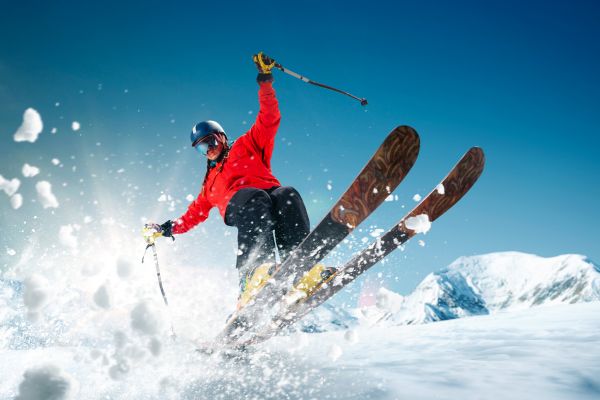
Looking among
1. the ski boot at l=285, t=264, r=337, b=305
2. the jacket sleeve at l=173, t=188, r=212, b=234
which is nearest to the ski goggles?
the jacket sleeve at l=173, t=188, r=212, b=234

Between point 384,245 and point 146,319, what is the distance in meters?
2.54

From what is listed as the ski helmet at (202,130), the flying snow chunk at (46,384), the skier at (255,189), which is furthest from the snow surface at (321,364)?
the ski helmet at (202,130)

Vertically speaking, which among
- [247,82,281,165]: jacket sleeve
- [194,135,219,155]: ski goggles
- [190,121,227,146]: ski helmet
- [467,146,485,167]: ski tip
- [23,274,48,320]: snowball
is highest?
[190,121,227,146]: ski helmet

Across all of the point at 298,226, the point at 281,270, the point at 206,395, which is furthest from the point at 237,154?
the point at 206,395

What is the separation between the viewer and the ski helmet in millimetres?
4781

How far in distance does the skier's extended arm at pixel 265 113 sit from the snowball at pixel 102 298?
87.6 inches

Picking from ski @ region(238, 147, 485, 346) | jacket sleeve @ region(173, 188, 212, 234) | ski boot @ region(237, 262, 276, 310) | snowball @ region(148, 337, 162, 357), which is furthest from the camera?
jacket sleeve @ region(173, 188, 212, 234)

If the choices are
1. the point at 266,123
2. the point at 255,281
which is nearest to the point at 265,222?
the point at 255,281

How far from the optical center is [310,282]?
4.21 m

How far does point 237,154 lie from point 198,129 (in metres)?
0.67

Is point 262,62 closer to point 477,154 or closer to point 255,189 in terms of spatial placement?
point 255,189

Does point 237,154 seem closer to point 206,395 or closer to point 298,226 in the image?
point 298,226

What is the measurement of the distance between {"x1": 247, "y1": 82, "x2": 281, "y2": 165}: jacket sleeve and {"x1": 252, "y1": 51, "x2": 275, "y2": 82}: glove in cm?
6

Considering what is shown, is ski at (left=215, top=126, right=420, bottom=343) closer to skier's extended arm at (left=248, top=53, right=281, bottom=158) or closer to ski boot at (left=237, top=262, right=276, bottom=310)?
ski boot at (left=237, top=262, right=276, bottom=310)
